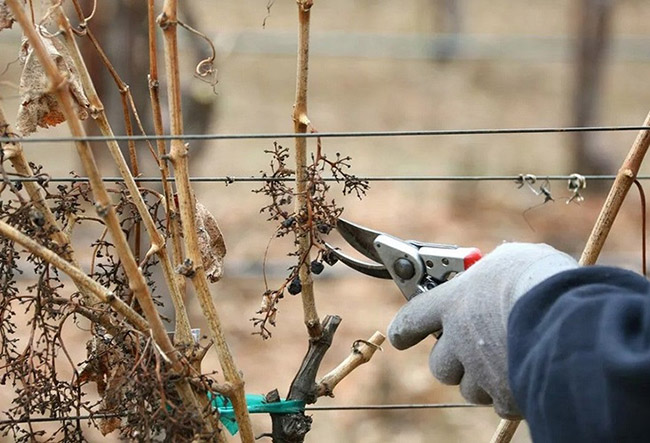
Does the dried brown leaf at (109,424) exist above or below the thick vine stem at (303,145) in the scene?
below

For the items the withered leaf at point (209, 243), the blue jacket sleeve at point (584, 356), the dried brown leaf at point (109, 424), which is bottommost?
the dried brown leaf at point (109, 424)

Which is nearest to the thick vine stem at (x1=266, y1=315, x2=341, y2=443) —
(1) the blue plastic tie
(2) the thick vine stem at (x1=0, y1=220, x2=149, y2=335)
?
(1) the blue plastic tie

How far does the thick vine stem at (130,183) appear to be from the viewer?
1216 millimetres

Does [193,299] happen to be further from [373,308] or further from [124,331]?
[124,331]

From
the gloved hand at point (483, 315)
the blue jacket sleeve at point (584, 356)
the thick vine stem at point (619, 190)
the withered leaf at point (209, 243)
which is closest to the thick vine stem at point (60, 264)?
the withered leaf at point (209, 243)

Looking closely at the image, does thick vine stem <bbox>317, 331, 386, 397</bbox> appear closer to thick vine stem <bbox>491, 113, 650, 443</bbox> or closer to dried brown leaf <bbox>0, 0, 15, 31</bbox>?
thick vine stem <bbox>491, 113, 650, 443</bbox>

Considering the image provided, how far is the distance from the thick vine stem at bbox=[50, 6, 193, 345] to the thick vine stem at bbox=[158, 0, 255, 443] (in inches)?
1.5

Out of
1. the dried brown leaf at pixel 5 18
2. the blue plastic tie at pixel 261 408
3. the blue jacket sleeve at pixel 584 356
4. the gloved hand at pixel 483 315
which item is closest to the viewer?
the blue jacket sleeve at pixel 584 356

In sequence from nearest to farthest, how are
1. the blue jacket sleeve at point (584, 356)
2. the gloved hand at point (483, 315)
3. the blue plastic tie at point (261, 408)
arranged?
the blue jacket sleeve at point (584, 356)
the gloved hand at point (483, 315)
the blue plastic tie at point (261, 408)

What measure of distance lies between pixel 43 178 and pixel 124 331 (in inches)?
8.8

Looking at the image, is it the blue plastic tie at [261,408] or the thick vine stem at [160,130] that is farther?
the blue plastic tie at [261,408]

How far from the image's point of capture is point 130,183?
1.22 meters

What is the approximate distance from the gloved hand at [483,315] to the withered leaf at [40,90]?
1.70 feet

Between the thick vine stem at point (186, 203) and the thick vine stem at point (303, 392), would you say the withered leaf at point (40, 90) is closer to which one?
the thick vine stem at point (186, 203)
